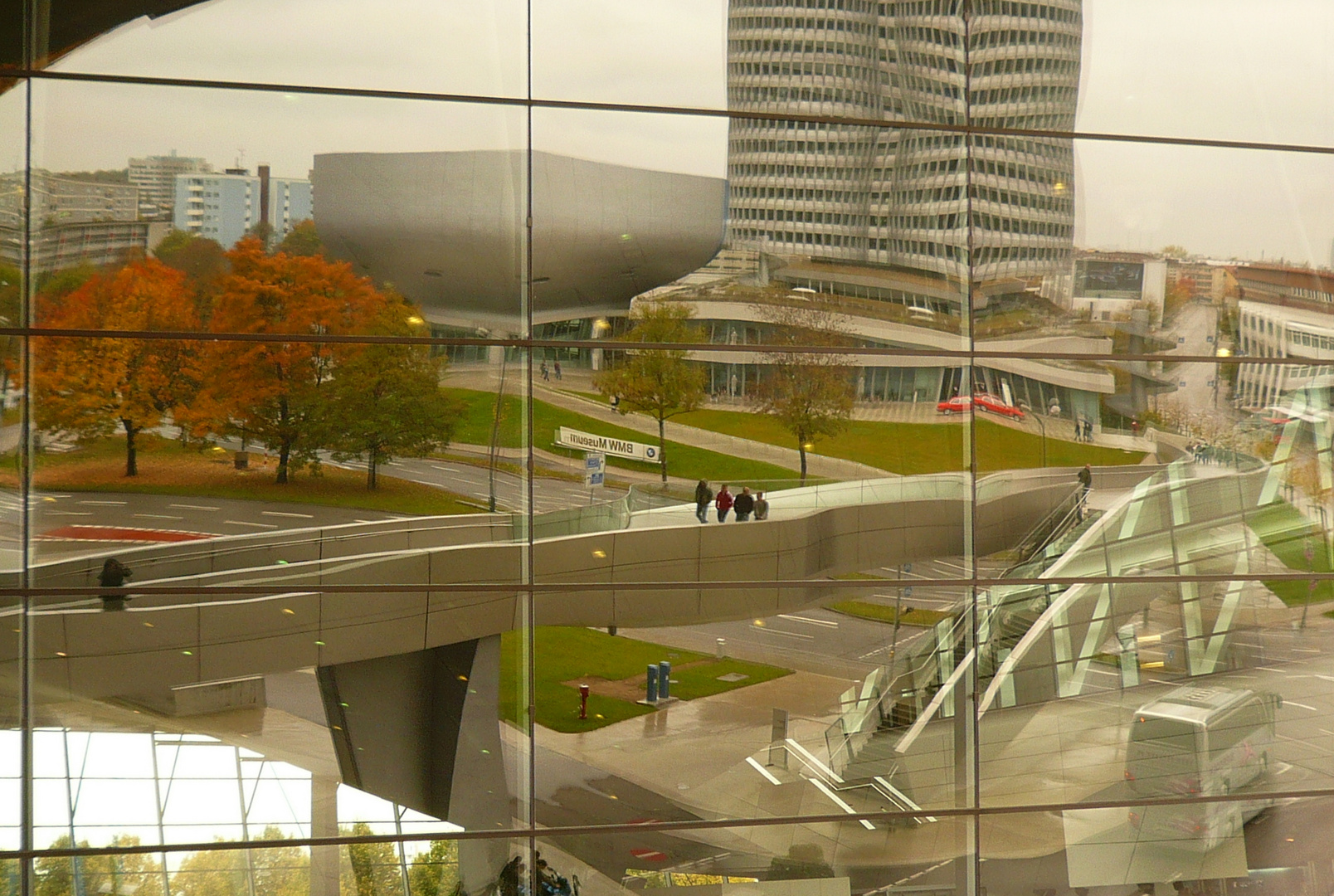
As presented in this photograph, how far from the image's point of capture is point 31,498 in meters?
7.66

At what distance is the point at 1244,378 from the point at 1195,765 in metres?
3.28

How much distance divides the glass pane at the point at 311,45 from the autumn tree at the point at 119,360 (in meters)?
1.60

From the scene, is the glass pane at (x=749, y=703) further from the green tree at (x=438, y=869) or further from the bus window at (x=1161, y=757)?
the bus window at (x=1161, y=757)

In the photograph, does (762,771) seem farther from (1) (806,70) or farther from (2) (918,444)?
(1) (806,70)

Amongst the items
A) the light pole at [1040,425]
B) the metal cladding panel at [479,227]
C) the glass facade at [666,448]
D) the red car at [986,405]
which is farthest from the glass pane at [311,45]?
the light pole at [1040,425]

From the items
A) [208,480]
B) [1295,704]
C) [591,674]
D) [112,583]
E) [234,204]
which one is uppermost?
[234,204]

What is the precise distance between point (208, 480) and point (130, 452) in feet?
1.96

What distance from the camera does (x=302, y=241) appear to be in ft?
Answer: 26.1

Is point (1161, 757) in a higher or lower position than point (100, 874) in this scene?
higher

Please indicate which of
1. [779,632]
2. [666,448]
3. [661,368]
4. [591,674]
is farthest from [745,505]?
[591,674]

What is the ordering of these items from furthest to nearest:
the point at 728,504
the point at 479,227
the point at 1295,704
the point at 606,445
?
the point at 1295,704 → the point at 728,504 → the point at 606,445 → the point at 479,227

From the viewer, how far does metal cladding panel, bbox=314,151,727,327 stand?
26.3ft

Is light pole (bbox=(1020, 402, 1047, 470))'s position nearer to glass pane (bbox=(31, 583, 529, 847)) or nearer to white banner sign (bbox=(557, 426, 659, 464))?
white banner sign (bbox=(557, 426, 659, 464))

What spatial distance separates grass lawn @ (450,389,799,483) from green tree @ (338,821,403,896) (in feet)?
10.3
